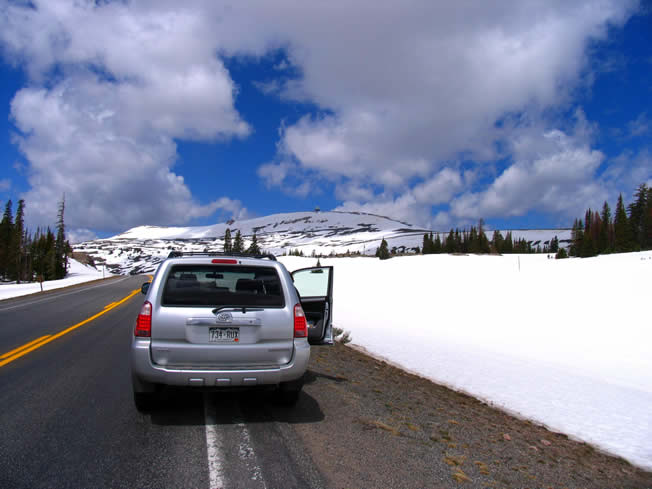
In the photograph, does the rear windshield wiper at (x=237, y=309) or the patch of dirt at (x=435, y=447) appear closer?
the patch of dirt at (x=435, y=447)

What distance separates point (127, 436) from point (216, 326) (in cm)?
147

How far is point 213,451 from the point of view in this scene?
12.7 ft

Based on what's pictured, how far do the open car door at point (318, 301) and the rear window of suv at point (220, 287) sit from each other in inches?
76.9

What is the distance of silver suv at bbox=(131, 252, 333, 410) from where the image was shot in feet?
14.4

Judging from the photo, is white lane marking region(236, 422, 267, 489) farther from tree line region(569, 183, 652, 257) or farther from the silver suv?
tree line region(569, 183, 652, 257)

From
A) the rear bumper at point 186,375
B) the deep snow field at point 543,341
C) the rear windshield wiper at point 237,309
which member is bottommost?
the deep snow field at point 543,341

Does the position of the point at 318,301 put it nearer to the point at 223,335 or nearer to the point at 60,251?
the point at 223,335

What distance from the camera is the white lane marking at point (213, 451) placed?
332 cm

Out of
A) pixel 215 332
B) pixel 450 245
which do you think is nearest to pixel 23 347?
pixel 215 332

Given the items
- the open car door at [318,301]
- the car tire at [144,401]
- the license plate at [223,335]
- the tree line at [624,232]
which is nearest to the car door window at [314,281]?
the open car door at [318,301]

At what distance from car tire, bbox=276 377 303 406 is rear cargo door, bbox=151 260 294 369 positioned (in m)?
0.39

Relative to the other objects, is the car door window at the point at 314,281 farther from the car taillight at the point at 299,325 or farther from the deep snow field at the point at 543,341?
the deep snow field at the point at 543,341

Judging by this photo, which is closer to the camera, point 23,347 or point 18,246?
point 23,347

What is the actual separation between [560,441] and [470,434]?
60.1 inches
